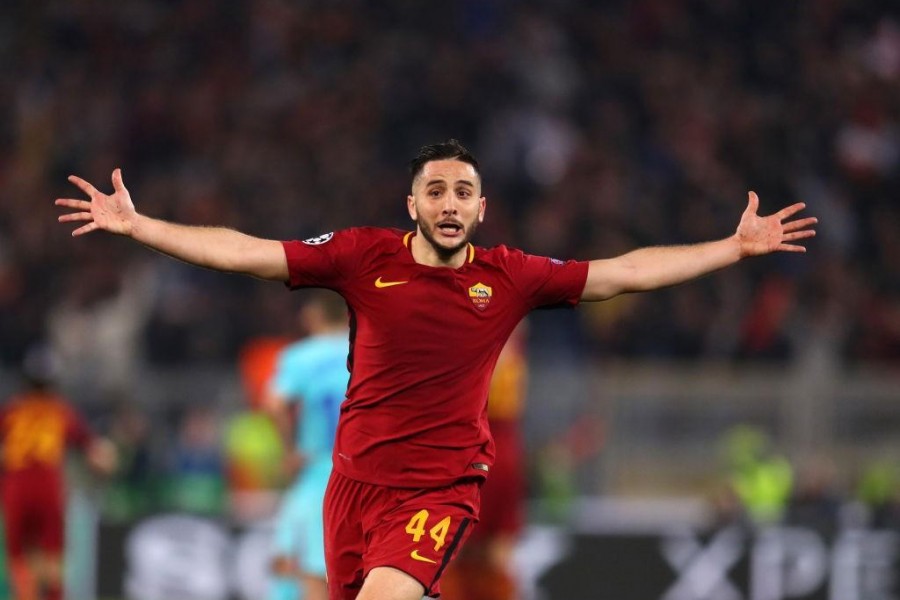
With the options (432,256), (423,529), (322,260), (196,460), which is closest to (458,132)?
(196,460)

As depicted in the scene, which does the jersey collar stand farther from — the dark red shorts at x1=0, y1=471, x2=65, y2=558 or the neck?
the dark red shorts at x1=0, y1=471, x2=65, y2=558

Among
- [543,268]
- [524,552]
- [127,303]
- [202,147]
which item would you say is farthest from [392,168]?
[543,268]

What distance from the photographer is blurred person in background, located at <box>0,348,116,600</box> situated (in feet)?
38.9

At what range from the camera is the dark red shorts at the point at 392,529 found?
552 centimetres

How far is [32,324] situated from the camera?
50.5 feet

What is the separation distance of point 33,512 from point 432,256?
23.2 ft

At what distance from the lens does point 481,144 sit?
59.1 ft

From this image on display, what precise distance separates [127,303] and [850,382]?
672 cm

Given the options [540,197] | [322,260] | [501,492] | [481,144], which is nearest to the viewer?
[322,260]

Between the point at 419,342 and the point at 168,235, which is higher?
the point at 168,235

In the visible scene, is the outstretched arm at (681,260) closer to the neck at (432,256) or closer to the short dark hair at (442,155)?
the neck at (432,256)

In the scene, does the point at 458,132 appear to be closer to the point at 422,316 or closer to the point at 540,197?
the point at 540,197

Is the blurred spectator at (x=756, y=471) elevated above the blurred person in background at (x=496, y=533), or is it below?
above

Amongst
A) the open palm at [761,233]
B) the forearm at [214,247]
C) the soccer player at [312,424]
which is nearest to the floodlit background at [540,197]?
the soccer player at [312,424]
